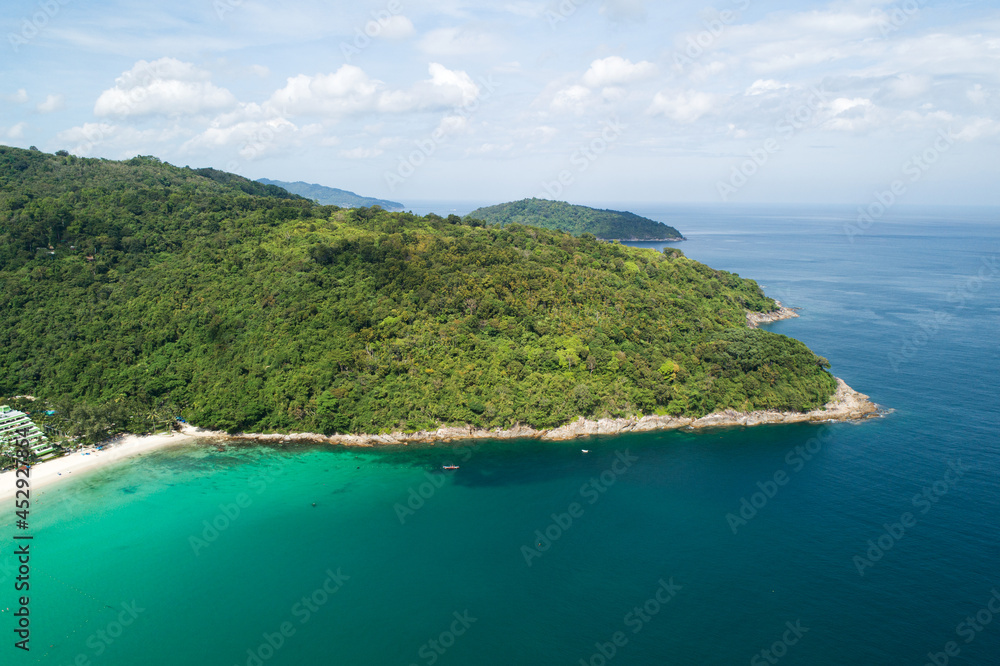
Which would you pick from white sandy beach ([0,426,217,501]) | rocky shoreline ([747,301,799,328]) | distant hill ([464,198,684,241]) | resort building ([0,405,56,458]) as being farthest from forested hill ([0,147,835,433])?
distant hill ([464,198,684,241])

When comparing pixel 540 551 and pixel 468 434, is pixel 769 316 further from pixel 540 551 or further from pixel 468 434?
pixel 540 551

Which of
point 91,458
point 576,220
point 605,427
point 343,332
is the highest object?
point 576,220

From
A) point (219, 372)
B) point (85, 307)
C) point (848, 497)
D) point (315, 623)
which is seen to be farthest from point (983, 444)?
point (85, 307)

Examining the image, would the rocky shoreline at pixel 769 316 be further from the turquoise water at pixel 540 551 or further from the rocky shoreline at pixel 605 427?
the turquoise water at pixel 540 551

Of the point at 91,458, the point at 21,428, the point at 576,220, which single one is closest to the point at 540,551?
the point at 91,458

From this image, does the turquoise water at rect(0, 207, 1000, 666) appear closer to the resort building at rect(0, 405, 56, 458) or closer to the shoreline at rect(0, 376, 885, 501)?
the shoreline at rect(0, 376, 885, 501)

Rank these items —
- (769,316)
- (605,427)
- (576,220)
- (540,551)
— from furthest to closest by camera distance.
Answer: (576,220), (769,316), (605,427), (540,551)

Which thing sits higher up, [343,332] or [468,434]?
[343,332]

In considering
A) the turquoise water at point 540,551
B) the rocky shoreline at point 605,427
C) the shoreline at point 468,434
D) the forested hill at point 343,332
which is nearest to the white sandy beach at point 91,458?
the shoreline at point 468,434
